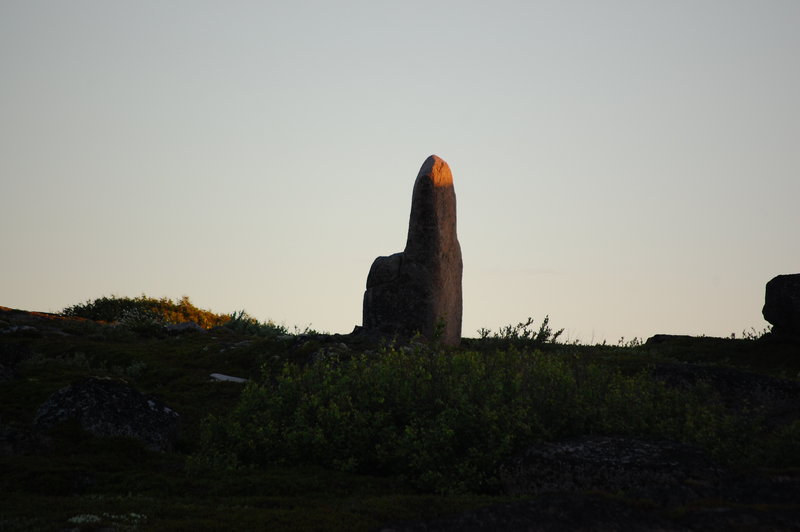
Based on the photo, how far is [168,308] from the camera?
39688 millimetres

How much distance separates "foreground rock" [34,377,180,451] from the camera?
35.8 ft

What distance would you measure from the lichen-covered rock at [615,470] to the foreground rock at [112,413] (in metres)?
5.36

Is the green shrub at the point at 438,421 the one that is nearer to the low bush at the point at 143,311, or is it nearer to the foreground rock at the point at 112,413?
the foreground rock at the point at 112,413

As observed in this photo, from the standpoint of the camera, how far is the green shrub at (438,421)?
30.1 feet

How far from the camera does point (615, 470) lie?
800 centimetres

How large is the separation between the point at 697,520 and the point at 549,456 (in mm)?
2094

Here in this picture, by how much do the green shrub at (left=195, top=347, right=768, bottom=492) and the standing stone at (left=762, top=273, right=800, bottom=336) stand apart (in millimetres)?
13673

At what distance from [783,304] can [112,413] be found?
20068 millimetres

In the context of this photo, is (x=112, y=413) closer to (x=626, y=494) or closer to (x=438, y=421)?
(x=438, y=421)

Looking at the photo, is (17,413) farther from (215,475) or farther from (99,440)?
(215,475)

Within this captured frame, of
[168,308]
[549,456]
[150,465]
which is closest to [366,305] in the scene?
[150,465]

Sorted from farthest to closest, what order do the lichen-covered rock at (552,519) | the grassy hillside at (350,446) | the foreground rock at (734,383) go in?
the foreground rock at (734,383) → the grassy hillside at (350,446) → the lichen-covered rock at (552,519)

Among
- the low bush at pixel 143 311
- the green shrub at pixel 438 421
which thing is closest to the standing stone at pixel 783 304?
the green shrub at pixel 438 421

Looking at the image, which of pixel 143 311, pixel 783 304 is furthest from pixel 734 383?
pixel 143 311
